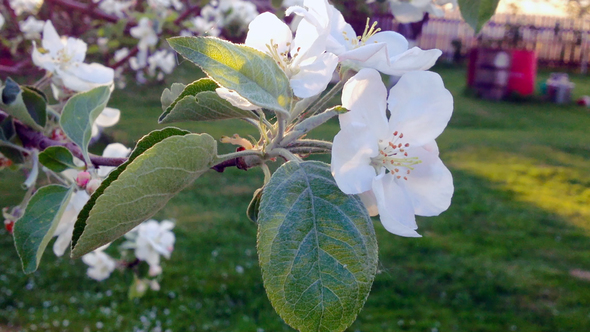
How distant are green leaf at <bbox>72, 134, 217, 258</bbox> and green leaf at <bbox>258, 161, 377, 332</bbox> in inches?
3.6

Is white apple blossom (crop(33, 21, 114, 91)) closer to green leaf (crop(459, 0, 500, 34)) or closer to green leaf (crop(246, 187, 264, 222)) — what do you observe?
green leaf (crop(246, 187, 264, 222))

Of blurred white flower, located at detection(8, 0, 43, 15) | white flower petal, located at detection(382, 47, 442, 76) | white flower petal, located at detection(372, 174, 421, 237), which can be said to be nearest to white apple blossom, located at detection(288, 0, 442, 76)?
white flower petal, located at detection(382, 47, 442, 76)

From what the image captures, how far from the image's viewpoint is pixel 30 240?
0.78 metres

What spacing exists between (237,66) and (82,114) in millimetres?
440

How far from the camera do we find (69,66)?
117 cm

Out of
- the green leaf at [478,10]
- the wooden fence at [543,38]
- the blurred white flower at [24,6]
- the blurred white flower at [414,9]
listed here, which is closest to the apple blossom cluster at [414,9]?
the blurred white flower at [414,9]

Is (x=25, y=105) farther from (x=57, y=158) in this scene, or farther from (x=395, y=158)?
(x=395, y=158)

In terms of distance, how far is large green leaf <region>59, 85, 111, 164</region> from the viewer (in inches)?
33.9

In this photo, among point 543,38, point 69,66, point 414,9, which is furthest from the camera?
point 543,38

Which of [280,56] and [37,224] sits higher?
[280,56]

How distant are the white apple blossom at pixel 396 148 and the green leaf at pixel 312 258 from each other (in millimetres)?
42

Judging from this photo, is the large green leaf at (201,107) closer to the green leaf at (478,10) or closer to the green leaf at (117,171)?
the green leaf at (117,171)

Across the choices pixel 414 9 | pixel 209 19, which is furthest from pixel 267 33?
pixel 209 19

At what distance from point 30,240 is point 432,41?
1558 cm
